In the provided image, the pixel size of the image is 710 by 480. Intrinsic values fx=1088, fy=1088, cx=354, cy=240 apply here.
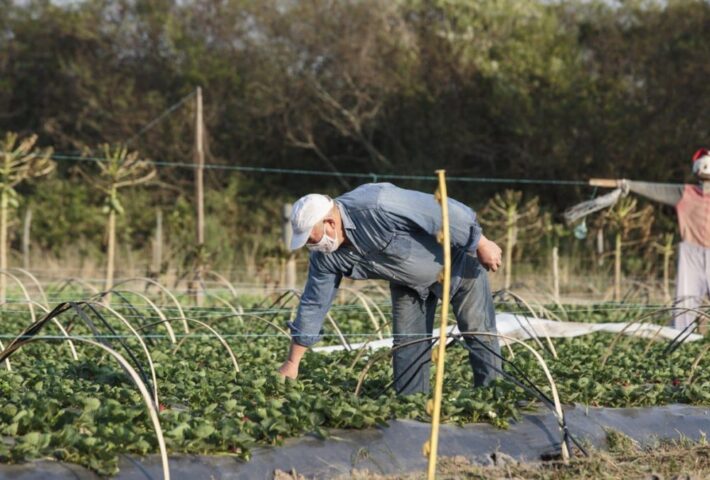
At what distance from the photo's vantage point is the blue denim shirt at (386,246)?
505 centimetres

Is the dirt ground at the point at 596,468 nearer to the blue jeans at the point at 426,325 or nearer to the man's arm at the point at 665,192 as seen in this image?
the blue jeans at the point at 426,325

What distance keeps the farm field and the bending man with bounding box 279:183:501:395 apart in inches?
7.6

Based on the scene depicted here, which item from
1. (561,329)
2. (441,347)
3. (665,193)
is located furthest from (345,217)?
(665,193)

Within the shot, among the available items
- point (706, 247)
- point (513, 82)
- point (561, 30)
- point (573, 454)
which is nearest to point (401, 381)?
point (573, 454)

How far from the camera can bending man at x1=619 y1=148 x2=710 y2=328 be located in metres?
9.56

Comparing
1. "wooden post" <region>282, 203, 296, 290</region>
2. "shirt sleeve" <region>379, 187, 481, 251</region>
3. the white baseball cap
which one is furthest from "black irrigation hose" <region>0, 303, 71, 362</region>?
"wooden post" <region>282, 203, 296, 290</region>

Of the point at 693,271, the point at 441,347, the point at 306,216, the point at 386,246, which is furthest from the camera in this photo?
the point at 693,271

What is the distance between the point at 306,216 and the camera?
486cm

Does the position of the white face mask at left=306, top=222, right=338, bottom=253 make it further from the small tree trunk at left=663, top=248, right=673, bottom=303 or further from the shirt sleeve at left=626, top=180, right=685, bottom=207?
the small tree trunk at left=663, top=248, right=673, bottom=303

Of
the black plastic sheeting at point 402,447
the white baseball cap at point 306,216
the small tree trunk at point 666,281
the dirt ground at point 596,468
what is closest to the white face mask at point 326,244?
the white baseball cap at point 306,216

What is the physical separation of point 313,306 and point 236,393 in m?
0.63

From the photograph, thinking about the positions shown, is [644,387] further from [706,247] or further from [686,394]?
[706,247]

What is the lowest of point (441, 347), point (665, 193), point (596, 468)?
point (596, 468)

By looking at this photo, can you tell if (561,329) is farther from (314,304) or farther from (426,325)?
(314,304)
